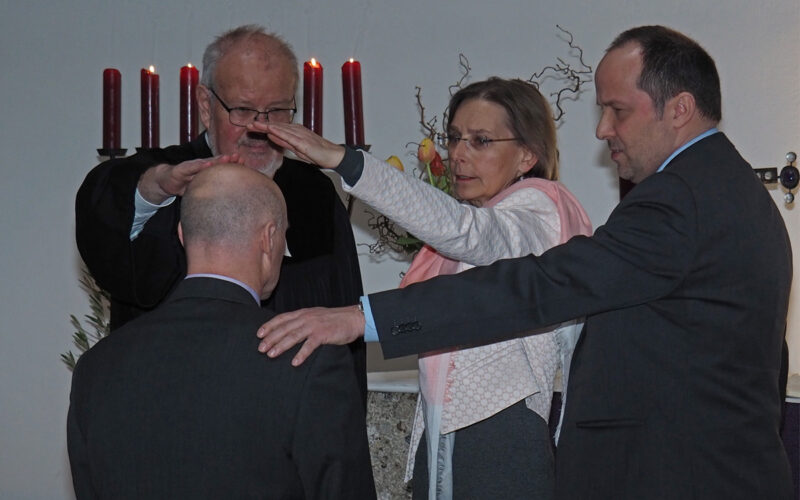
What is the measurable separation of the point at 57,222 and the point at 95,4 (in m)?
1.03

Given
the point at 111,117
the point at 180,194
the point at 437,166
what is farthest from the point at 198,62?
the point at 180,194

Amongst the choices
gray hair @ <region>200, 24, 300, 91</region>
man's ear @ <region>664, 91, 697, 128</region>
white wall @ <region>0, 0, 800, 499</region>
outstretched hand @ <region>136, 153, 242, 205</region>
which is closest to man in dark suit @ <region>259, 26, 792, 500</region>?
man's ear @ <region>664, 91, 697, 128</region>

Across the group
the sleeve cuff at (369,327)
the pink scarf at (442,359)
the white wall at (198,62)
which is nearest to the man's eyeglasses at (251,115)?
the pink scarf at (442,359)

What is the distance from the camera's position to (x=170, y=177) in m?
2.30

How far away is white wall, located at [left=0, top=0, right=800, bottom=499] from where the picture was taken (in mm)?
3742

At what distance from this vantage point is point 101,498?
173 cm

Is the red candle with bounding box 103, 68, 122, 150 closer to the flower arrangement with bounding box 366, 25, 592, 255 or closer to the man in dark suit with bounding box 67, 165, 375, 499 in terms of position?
the flower arrangement with bounding box 366, 25, 592, 255

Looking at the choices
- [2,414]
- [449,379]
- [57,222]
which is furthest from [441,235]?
[2,414]

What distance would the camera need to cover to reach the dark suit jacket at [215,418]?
1661 millimetres

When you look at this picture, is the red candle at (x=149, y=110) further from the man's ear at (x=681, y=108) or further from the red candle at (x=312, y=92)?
the man's ear at (x=681, y=108)

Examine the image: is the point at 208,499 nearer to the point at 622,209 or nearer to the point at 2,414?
→ the point at 622,209

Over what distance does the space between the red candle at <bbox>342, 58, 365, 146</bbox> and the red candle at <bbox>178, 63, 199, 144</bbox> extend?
2.01ft

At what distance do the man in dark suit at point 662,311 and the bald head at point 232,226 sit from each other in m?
0.15

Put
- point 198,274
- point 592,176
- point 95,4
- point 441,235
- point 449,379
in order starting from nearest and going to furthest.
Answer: point 198,274
point 441,235
point 449,379
point 592,176
point 95,4
